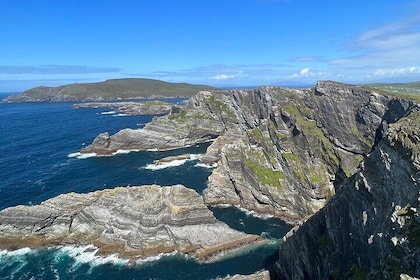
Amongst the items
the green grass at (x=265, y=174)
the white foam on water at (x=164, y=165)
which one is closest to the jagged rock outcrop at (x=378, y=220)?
the green grass at (x=265, y=174)

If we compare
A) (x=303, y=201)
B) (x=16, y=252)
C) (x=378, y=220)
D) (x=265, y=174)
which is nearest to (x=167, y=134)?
(x=265, y=174)

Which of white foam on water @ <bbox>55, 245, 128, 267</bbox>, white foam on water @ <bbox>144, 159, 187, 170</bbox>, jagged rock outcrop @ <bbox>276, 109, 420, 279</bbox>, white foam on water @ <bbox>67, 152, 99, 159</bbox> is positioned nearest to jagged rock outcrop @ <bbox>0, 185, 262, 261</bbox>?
white foam on water @ <bbox>55, 245, 128, 267</bbox>

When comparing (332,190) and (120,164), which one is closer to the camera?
(332,190)

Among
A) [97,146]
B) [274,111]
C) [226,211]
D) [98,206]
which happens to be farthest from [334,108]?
[97,146]

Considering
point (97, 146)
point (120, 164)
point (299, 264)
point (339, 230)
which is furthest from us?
point (97, 146)

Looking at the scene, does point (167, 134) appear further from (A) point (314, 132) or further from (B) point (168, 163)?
(A) point (314, 132)

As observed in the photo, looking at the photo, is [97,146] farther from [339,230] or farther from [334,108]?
[339,230]
